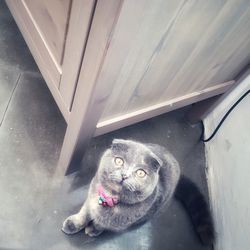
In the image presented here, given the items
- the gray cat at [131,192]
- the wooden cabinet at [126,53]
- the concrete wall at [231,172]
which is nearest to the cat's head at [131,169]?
the gray cat at [131,192]

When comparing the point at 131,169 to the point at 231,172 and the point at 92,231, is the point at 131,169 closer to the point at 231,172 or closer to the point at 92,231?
the point at 92,231

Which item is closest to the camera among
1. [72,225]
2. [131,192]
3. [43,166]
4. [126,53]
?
[126,53]

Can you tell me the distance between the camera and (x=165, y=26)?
60 cm

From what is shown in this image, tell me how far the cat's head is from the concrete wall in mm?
403

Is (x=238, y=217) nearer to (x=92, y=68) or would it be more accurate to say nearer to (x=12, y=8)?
(x=92, y=68)

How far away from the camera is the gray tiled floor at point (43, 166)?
2.93 feet

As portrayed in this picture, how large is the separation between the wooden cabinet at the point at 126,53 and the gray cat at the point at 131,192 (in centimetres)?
13

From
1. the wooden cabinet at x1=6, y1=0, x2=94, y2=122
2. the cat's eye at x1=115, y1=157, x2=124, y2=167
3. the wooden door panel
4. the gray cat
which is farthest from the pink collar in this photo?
the wooden door panel

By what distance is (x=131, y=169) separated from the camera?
2.19ft

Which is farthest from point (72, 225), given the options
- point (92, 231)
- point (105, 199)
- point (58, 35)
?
point (58, 35)

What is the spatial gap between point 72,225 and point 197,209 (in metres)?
0.42

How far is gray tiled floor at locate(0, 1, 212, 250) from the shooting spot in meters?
0.89

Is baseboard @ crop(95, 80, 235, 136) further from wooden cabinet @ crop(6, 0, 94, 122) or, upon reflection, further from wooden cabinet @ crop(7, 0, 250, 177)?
wooden cabinet @ crop(6, 0, 94, 122)

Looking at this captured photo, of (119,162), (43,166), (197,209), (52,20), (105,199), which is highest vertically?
(52,20)
